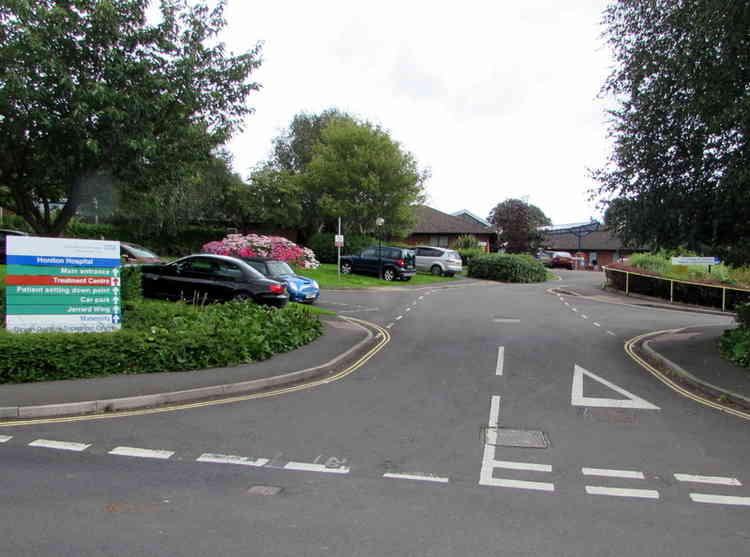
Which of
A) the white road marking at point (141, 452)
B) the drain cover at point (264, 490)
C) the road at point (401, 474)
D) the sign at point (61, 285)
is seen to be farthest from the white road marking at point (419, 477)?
the sign at point (61, 285)

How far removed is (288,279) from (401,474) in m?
13.5

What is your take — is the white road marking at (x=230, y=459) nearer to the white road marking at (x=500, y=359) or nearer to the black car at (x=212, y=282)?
the white road marking at (x=500, y=359)

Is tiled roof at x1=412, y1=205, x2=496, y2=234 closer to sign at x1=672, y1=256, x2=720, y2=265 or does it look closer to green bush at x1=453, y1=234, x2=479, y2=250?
green bush at x1=453, y1=234, x2=479, y2=250

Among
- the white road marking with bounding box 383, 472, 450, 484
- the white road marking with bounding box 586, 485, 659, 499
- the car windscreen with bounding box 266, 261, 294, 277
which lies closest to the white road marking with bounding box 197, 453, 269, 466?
the white road marking with bounding box 383, 472, 450, 484

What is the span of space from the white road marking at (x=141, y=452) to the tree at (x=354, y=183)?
97.4ft

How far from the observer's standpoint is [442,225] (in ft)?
176

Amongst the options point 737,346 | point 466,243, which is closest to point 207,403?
point 737,346

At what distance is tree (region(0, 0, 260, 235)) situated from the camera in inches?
452

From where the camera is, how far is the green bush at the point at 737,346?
10.5 meters

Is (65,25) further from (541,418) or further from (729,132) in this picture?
(729,132)

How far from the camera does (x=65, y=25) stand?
11.7 meters

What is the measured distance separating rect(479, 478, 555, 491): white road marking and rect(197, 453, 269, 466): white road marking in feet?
7.27

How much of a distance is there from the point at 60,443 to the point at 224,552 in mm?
3437

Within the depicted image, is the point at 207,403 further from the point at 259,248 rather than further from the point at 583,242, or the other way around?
the point at 583,242
